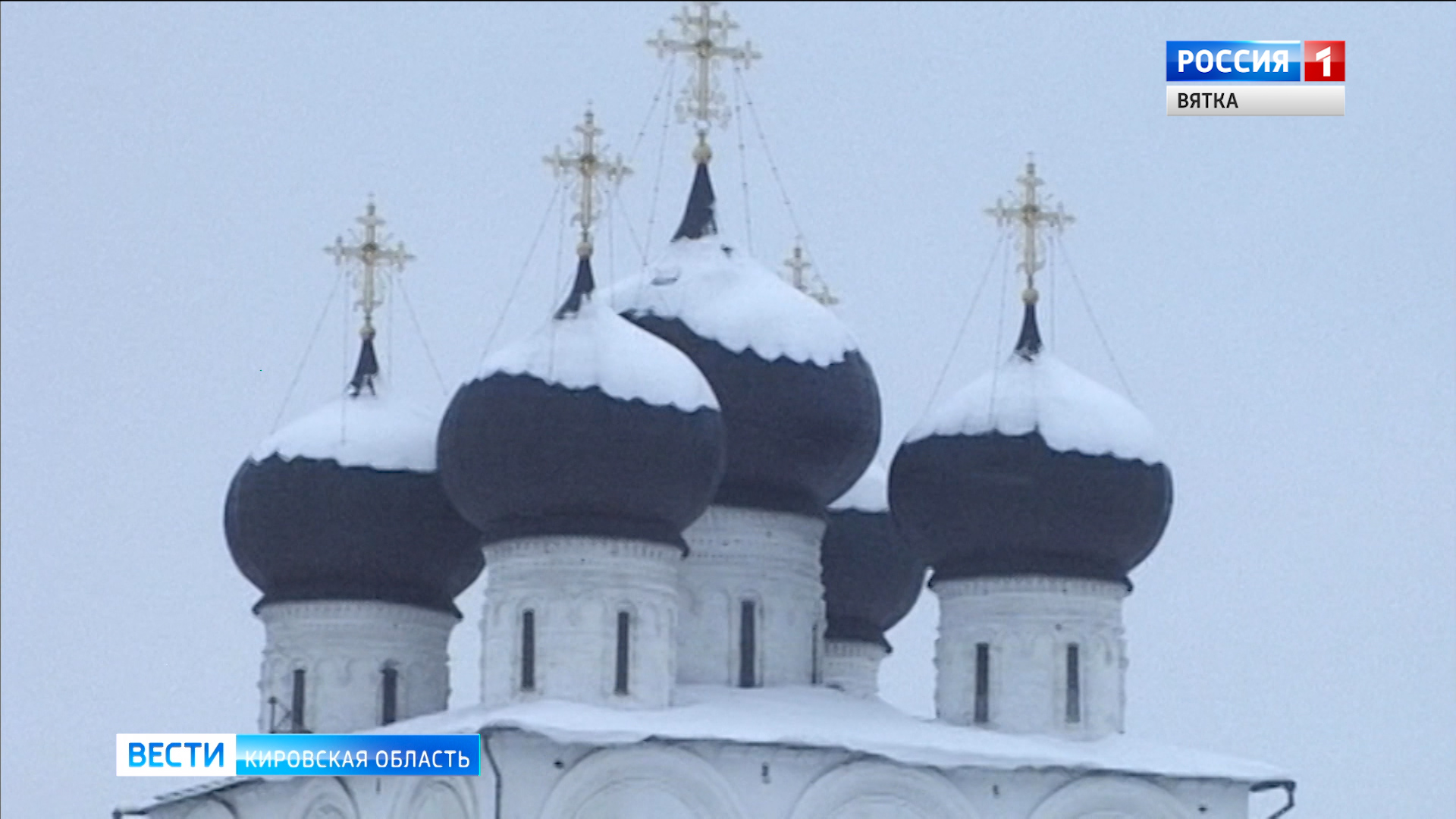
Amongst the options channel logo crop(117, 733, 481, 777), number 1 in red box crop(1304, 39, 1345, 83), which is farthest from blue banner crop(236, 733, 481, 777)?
number 1 in red box crop(1304, 39, 1345, 83)

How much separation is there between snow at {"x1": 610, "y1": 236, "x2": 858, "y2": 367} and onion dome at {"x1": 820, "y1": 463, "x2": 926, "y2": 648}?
10.7 ft

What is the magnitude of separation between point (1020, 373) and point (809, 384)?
2.14 meters

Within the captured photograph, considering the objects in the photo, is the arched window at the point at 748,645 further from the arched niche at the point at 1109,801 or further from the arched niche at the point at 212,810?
the arched niche at the point at 212,810

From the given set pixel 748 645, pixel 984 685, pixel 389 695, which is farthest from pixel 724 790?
pixel 389 695

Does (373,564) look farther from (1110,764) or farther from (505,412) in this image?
(1110,764)

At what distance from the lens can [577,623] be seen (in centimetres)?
3775

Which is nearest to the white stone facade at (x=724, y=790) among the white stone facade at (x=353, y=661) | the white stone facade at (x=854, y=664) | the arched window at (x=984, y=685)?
the arched window at (x=984, y=685)

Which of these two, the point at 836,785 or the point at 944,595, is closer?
the point at 836,785

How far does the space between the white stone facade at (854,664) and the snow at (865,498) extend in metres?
1.48

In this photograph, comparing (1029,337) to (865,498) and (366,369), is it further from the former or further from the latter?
(366,369)

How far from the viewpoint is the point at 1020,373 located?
4097cm

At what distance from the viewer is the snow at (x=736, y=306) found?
134ft

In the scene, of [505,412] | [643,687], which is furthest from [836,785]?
[505,412]

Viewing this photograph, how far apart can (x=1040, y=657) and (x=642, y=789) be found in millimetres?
4959
